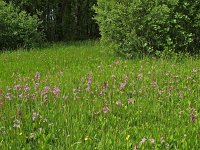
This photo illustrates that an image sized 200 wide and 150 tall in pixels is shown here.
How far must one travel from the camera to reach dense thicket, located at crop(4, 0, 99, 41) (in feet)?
73.6

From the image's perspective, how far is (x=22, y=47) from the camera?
16656mm

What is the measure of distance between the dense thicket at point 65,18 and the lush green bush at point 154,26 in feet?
34.5

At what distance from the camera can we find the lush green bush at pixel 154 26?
1156 centimetres

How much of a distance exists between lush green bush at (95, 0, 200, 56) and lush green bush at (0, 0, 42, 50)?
566 centimetres

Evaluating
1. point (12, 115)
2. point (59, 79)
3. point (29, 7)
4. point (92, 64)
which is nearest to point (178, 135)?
point (12, 115)

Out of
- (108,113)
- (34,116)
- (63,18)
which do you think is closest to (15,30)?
(63,18)

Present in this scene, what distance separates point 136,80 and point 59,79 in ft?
5.76

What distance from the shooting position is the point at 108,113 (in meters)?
5.86

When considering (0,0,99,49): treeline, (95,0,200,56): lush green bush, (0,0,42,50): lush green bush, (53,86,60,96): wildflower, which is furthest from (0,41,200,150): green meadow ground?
(0,0,99,49): treeline

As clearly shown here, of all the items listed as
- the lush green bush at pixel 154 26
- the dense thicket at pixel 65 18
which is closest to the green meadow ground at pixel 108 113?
the lush green bush at pixel 154 26

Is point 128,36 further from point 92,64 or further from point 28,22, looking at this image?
point 28,22

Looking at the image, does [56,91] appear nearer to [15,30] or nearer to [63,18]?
[15,30]

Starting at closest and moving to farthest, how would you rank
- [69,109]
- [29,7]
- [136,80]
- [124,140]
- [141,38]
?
[124,140], [69,109], [136,80], [141,38], [29,7]

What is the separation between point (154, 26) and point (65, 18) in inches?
475
